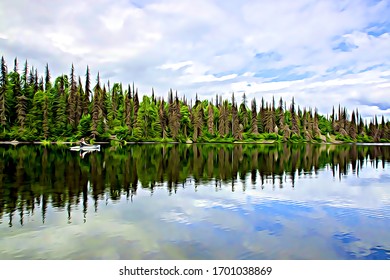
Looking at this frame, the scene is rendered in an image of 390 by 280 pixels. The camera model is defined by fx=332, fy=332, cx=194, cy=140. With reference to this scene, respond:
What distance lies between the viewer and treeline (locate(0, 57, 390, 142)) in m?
103

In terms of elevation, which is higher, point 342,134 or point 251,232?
point 342,134

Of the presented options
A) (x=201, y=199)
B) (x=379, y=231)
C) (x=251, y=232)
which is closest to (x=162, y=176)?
(x=201, y=199)

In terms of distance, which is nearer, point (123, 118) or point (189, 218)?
point (189, 218)

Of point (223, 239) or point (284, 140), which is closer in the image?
point (223, 239)

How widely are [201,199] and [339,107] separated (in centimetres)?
17625

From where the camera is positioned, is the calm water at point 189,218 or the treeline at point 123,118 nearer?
the calm water at point 189,218

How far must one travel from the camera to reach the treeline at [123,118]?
103 meters

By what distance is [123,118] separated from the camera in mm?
119188

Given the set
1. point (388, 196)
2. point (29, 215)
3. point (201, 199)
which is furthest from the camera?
point (388, 196)

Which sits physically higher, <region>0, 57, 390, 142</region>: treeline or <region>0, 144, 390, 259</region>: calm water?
<region>0, 57, 390, 142</region>: treeline

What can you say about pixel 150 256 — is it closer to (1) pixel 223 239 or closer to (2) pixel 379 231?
(1) pixel 223 239

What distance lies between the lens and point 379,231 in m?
15.6

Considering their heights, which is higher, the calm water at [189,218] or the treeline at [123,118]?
the treeline at [123,118]

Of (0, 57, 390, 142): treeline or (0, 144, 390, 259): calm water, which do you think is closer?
(0, 144, 390, 259): calm water
